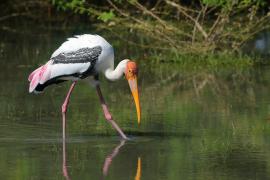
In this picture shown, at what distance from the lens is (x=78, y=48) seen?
9.80 meters

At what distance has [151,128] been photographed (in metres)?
10.1

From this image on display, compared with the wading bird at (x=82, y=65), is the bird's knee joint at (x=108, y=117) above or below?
below

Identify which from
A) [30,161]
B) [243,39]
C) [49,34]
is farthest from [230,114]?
[49,34]

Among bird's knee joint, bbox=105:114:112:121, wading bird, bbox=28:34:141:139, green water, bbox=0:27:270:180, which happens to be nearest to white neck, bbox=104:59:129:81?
wading bird, bbox=28:34:141:139

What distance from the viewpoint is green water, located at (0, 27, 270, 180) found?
792 centimetres

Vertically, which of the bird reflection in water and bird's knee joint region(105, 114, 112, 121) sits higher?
bird's knee joint region(105, 114, 112, 121)

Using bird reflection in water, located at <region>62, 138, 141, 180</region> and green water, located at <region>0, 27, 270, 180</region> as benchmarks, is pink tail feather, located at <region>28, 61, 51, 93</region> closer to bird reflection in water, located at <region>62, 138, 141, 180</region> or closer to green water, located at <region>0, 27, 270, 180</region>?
green water, located at <region>0, 27, 270, 180</region>

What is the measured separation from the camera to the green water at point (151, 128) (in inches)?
312

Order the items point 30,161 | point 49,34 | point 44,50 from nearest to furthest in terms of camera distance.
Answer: point 30,161 → point 44,50 → point 49,34

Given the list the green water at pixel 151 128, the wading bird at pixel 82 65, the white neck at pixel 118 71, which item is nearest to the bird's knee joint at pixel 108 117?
the wading bird at pixel 82 65

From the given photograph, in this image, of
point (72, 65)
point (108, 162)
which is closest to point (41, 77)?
point (72, 65)

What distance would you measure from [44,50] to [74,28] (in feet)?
12.7

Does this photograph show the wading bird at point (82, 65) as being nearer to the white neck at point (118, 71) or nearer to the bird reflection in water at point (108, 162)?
the white neck at point (118, 71)

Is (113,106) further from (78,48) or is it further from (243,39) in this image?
(243,39)
